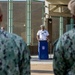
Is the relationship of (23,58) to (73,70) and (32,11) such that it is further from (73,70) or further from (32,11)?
(32,11)

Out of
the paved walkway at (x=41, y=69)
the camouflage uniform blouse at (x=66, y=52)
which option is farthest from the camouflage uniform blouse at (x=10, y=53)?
the paved walkway at (x=41, y=69)

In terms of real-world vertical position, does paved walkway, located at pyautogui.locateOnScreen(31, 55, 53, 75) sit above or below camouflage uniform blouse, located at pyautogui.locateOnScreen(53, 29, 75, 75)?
below

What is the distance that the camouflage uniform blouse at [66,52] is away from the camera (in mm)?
3908

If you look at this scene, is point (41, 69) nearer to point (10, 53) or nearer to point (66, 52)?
point (66, 52)

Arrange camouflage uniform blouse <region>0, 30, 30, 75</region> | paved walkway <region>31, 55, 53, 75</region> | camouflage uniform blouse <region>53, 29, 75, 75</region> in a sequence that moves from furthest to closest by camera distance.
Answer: paved walkway <region>31, 55, 53, 75</region>
camouflage uniform blouse <region>53, 29, 75, 75</region>
camouflage uniform blouse <region>0, 30, 30, 75</region>

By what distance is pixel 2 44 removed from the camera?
366 cm

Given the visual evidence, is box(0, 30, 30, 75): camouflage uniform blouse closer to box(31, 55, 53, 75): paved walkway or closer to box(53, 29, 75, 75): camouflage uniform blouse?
box(53, 29, 75, 75): camouflage uniform blouse

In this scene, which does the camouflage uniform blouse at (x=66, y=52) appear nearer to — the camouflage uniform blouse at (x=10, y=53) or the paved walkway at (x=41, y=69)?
the camouflage uniform blouse at (x=10, y=53)

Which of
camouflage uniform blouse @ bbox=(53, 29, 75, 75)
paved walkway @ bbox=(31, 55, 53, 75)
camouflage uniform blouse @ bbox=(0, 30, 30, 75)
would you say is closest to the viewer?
camouflage uniform blouse @ bbox=(0, 30, 30, 75)

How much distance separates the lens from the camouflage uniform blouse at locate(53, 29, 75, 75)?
3.91 meters

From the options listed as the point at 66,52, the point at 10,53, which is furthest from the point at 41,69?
the point at 10,53

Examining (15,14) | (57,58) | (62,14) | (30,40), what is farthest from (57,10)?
(57,58)

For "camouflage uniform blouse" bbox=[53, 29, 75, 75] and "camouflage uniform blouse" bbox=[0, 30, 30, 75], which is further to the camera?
"camouflage uniform blouse" bbox=[53, 29, 75, 75]

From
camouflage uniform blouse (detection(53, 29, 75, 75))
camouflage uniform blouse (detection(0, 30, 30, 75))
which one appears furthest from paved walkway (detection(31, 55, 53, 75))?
camouflage uniform blouse (detection(0, 30, 30, 75))
